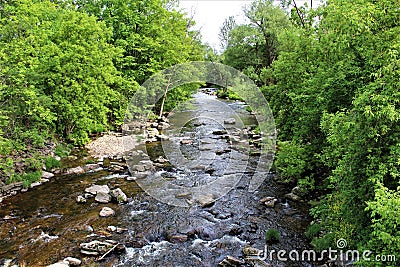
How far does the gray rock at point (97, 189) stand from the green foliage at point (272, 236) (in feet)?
22.7

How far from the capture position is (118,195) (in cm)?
1230

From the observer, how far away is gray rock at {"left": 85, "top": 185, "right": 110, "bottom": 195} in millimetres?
12703

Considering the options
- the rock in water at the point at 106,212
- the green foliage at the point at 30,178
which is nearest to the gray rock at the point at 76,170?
the green foliage at the point at 30,178

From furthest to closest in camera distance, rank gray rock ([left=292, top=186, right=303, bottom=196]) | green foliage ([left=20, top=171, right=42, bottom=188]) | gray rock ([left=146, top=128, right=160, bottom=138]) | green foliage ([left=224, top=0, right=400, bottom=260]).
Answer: gray rock ([left=146, top=128, right=160, bottom=138])
green foliage ([left=20, top=171, right=42, bottom=188])
gray rock ([left=292, top=186, right=303, bottom=196])
green foliage ([left=224, top=0, right=400, bottom=260])

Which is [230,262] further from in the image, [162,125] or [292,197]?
[162,125]

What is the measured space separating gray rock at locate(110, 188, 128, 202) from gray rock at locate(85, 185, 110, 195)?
1.38 feet

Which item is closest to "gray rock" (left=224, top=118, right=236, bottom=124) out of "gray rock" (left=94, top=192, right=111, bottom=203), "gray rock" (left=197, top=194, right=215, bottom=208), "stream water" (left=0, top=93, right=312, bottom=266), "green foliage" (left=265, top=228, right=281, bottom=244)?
"stream water" (left=0, top=93, right=312, bottom=266)

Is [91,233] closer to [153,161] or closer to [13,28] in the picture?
[153,161]

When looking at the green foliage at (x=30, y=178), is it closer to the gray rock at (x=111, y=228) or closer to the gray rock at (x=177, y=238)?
the gray rock at (x=111, y=228)

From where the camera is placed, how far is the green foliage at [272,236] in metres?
9.38

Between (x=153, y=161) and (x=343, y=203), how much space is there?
11.8 metres

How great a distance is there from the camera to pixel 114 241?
9.23 meters

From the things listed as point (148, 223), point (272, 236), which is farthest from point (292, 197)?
point (148, 223)

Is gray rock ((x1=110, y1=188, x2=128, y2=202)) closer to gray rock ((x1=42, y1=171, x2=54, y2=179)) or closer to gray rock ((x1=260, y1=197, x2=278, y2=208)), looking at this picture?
gray rock ((x1=42, y1=171, x2=54, y2=179))
